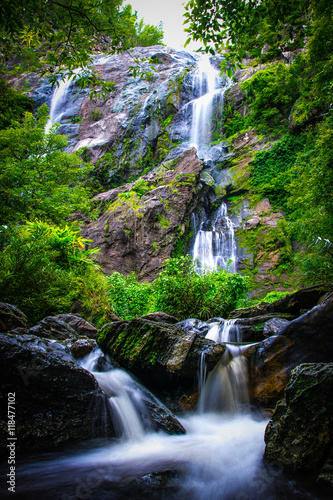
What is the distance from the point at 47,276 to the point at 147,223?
10786mm

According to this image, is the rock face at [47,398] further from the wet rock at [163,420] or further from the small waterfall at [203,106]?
the small waterfall at [203,106]

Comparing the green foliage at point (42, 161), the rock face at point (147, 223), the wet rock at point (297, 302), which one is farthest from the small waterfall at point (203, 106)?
the wet rock at point (297, 302)

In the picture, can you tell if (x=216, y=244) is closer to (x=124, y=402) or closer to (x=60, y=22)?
(x=124, y=402)

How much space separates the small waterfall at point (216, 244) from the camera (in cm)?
1570

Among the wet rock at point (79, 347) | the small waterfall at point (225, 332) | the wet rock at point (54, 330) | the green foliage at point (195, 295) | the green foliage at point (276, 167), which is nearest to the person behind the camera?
the wet rock at point (79, 347)

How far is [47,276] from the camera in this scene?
5906mm

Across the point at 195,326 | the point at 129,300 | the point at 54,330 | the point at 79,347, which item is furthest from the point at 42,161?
the point at 195,326

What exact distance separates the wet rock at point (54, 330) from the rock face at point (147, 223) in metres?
9.37

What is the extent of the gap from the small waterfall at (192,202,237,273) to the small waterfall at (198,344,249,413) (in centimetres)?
1024

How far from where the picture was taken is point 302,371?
297 cm

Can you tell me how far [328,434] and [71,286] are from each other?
6.62 m

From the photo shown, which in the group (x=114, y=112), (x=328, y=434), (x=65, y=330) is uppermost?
(x=114, y=112)

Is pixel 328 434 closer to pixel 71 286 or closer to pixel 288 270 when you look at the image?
pixel 71 286

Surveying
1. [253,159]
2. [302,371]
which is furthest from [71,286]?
[253,159]
